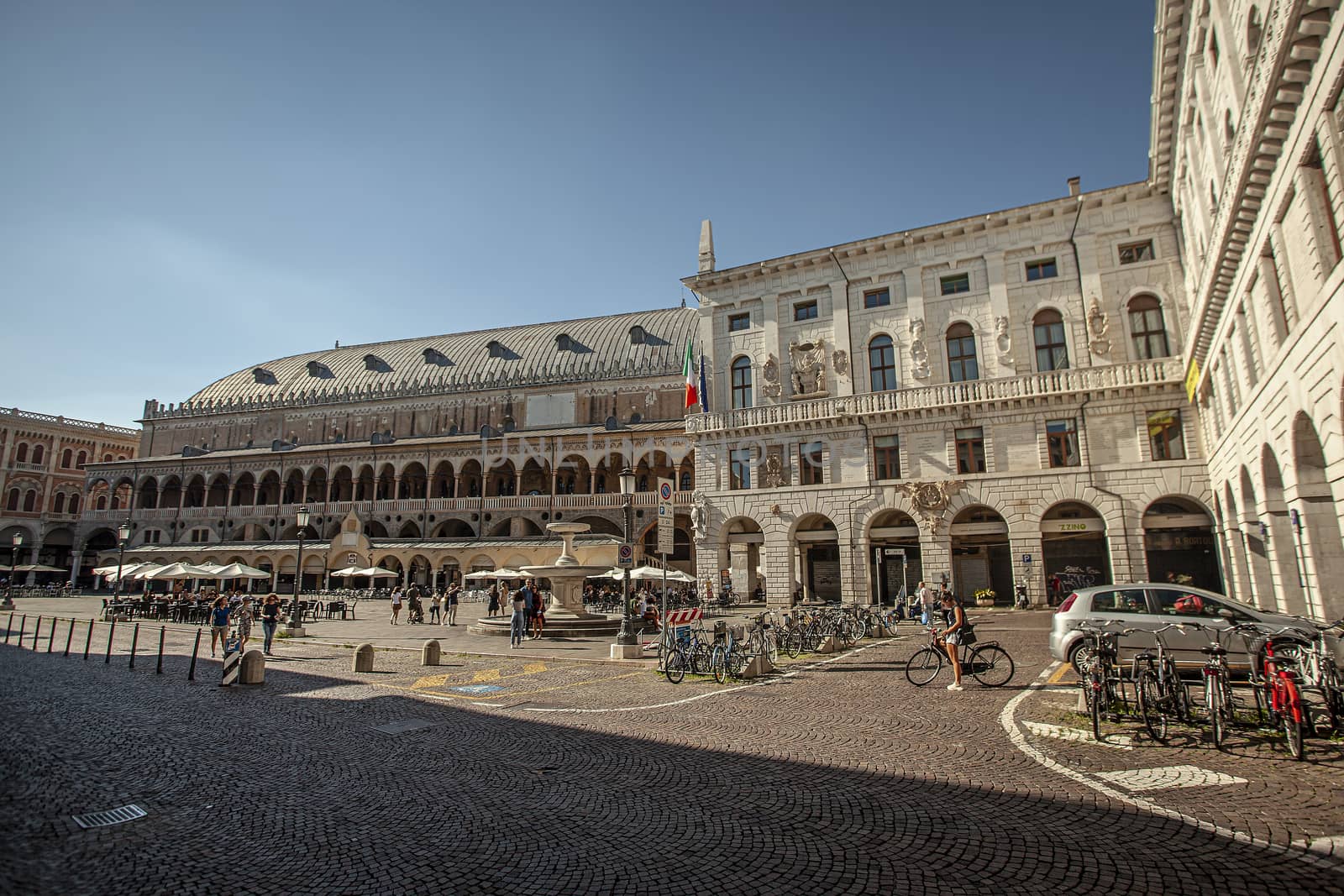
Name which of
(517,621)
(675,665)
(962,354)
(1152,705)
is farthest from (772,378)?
(1152,705)

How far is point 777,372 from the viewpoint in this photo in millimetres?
34031

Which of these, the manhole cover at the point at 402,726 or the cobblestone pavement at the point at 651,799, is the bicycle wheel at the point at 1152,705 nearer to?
the cobblestone pavement at the point at 651,799

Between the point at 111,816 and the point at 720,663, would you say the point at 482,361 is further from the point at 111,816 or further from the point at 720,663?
the point at 111,816

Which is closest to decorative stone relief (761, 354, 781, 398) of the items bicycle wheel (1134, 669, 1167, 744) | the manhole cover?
bicycle wheel (1134, 669, 1167, 744)

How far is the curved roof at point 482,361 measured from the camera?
2258 inches

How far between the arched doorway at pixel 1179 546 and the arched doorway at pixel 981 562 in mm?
5383

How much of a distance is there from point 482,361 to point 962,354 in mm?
43440

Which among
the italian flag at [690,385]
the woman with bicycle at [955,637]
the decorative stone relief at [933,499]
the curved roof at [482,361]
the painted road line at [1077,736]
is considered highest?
the curved roof at [482,361]

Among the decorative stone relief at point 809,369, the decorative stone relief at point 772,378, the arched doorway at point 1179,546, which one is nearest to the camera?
the arched doorway at point 1179,546

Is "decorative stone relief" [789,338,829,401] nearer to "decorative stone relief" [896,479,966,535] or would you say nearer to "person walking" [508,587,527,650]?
"decorative stone relief" [896,479,966,535]

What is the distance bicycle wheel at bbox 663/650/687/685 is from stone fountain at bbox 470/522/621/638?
31.9ft

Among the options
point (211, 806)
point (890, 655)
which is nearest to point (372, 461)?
point (890, 655)

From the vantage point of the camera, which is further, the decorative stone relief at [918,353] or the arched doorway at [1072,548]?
the decorative stone relief at [918,353]

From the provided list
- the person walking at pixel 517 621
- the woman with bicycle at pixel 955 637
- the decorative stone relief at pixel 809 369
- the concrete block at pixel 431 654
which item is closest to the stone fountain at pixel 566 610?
the person walking at pixel 517 621
